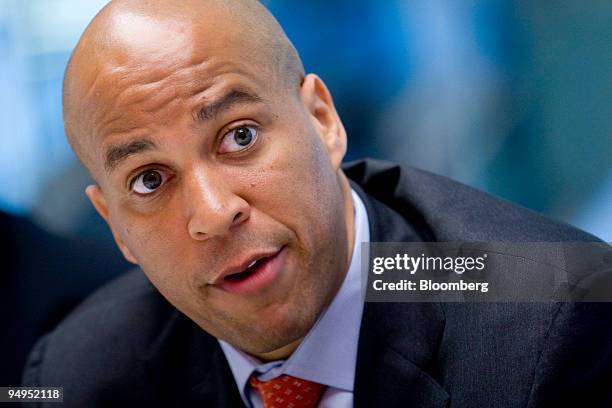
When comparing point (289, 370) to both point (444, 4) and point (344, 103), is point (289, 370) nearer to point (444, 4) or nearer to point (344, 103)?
point (344, 103)

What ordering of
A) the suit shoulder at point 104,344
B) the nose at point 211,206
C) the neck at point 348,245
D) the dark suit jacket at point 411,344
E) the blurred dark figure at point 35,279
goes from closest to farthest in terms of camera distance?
1. the nose at point 211,206
2. the dark suit jacket at point 411,344
3. the neck at point 348,245
4. the suit shoulder at point 104,344
5. the blurred dark figure at point 35,279

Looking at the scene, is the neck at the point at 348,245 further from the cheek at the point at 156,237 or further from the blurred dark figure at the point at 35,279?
the blurred dark figure at the point at 35,279

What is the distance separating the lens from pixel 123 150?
1452mm

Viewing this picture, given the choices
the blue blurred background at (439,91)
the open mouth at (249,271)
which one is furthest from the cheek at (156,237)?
the blue blurred background at (439,91)

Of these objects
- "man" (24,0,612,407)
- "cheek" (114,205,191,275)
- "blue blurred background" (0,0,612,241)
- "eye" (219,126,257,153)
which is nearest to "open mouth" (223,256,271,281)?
"man" (24,0,612,407)

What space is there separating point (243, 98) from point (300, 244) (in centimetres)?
30

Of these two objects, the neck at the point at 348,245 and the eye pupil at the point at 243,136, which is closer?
the eye pupil at the point at 243,136

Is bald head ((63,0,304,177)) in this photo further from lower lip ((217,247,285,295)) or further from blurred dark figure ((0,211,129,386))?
blurred dark figure ((0,211,129,386))

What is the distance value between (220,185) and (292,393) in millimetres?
506

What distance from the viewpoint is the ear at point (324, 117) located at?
1.63 meters

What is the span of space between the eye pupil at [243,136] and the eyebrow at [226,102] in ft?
0.17

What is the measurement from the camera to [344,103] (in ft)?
7.13

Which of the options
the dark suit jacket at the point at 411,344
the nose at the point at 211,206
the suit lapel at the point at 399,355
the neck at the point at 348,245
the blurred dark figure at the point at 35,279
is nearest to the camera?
the nose at the point at 211,206

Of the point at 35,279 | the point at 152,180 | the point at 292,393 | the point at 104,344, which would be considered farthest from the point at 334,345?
the point at 35,279
